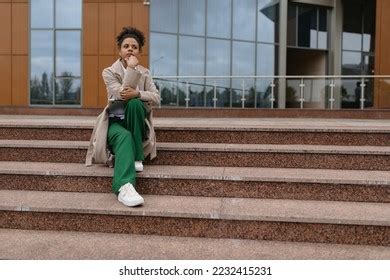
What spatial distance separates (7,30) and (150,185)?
1195cm

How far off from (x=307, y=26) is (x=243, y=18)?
3084mm

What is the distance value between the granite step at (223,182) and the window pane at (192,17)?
36.1ft

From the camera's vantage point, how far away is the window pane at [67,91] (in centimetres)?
1350

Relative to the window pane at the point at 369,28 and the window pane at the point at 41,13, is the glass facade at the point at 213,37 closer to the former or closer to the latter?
the window pane at the point at 41,13

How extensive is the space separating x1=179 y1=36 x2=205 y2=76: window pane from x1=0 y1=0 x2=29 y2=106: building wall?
528 cm

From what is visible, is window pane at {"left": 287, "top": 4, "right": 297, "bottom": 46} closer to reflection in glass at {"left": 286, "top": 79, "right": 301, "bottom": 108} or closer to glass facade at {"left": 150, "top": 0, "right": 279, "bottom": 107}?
glass facade at {"left": 150, "top": 0, "right": 279, "bottom": 107}

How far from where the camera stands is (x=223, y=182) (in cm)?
363

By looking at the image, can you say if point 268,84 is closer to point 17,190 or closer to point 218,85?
point 218,85

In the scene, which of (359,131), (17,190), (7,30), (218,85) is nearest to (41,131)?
(17,190)

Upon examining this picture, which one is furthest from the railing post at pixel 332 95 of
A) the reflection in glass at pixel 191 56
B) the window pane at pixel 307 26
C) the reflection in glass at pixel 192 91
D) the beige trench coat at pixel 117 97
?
the beige trench coat at pixel 117 97

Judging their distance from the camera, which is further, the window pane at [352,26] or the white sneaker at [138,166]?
the window pane at [352,26]

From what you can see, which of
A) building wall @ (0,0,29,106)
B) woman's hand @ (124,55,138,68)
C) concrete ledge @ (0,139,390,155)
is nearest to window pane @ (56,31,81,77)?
building wall @ (0,0,29,106)

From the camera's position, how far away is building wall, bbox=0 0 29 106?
43.3 feet

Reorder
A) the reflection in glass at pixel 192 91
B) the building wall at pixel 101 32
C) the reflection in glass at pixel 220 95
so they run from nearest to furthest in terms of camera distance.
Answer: the reflection in glass at pixel 220 95
the reflection in glass at pixel 192 91
the building wall at pixel 101 32
